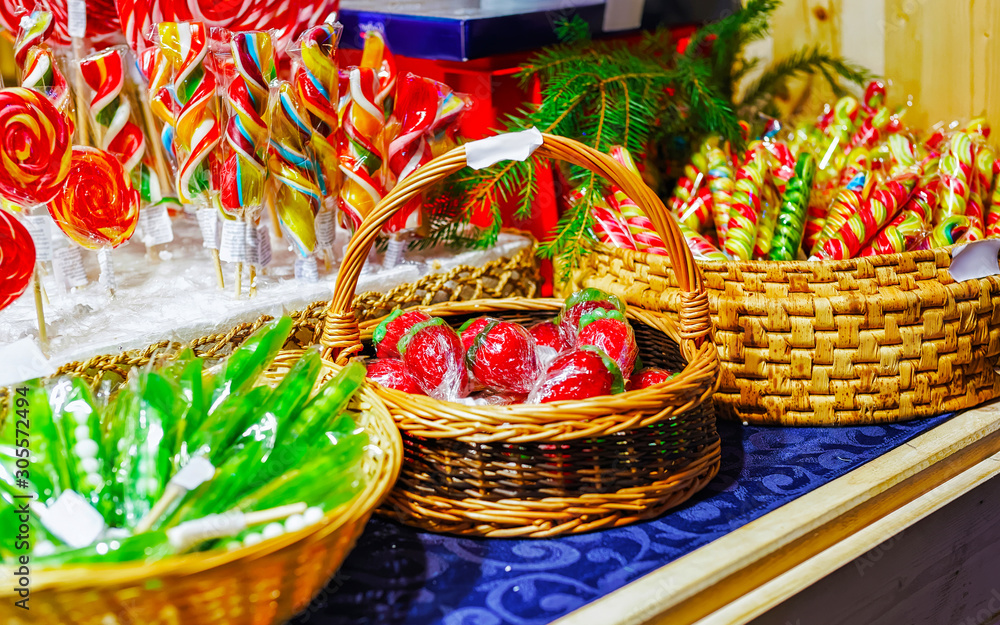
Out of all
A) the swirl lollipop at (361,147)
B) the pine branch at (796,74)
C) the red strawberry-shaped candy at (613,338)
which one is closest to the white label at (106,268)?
the swirl lollipop at (361,147)

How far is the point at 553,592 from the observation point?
2.85 feet

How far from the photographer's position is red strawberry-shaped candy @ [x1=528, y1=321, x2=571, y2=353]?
1114 mm

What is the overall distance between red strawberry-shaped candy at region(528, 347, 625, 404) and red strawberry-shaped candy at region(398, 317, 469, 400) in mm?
106

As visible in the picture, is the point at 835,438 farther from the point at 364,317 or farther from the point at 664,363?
the point at 364,317

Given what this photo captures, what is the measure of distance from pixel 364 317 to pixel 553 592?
1.95ft

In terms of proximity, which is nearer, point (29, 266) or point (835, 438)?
point (29, 266)

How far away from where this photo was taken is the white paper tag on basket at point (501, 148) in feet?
3.23

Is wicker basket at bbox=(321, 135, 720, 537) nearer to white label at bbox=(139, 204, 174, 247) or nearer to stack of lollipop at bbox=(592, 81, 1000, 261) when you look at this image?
stack of lollipop at bbox=(592, 81, 1000, 261)

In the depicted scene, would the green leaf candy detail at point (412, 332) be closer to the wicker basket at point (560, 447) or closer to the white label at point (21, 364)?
the wicker basket at point (560, 447)

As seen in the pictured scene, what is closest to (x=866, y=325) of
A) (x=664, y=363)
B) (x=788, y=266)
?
(x=788, y=266)

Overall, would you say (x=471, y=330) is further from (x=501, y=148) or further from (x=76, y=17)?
(x=76, y=17)

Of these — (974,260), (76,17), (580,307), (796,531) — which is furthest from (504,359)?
(76,17)

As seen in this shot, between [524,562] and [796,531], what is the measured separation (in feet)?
1.06

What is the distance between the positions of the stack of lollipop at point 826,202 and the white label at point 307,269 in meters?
0.47
